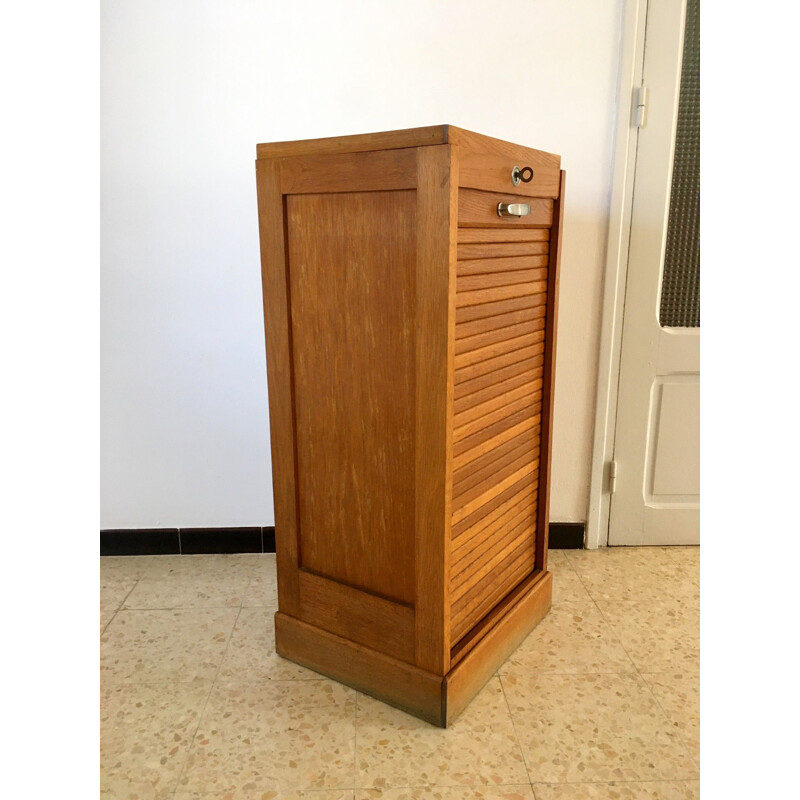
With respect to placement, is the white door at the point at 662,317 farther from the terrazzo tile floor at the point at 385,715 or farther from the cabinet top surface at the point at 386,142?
the cabinet top surface at the point at 386,142

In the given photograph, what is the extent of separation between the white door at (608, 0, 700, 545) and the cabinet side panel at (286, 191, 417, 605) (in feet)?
3.59

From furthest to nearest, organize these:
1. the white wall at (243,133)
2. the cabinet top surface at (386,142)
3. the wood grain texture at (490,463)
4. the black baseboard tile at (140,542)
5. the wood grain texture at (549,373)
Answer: the black baseboard tile at (140,542) → the white wall at (243,133) → the wood grain texture at (549,373) → the wood grain texture at (490,463) → the cabinet top surface at (386,142)

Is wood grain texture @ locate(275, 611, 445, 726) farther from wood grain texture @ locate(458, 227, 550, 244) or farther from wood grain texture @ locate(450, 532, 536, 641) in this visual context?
wood grain texture @ locate(458, 227, 550, 244)

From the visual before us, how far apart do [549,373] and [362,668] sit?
35.9 inches

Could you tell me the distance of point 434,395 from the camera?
147 centimetres

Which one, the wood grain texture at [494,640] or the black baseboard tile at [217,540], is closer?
the wood grain texture at [494,640]

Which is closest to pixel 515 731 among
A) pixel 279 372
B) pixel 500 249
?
pixel 279 372

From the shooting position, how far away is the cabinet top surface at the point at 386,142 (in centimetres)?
136

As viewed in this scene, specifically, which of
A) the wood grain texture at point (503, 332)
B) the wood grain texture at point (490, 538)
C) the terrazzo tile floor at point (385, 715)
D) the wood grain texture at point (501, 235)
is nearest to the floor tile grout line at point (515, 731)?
the terrazzo tile floor at point (385, 715)

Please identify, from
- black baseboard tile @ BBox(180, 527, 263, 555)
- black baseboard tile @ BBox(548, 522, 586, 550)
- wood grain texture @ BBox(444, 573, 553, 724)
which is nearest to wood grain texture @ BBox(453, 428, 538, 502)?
wood grain texture @ BBox(444, 573, 553, 724)

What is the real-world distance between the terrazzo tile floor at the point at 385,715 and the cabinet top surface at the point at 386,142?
1.25 metres

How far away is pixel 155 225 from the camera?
2234mm

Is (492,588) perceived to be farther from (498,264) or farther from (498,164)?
(498,164)
